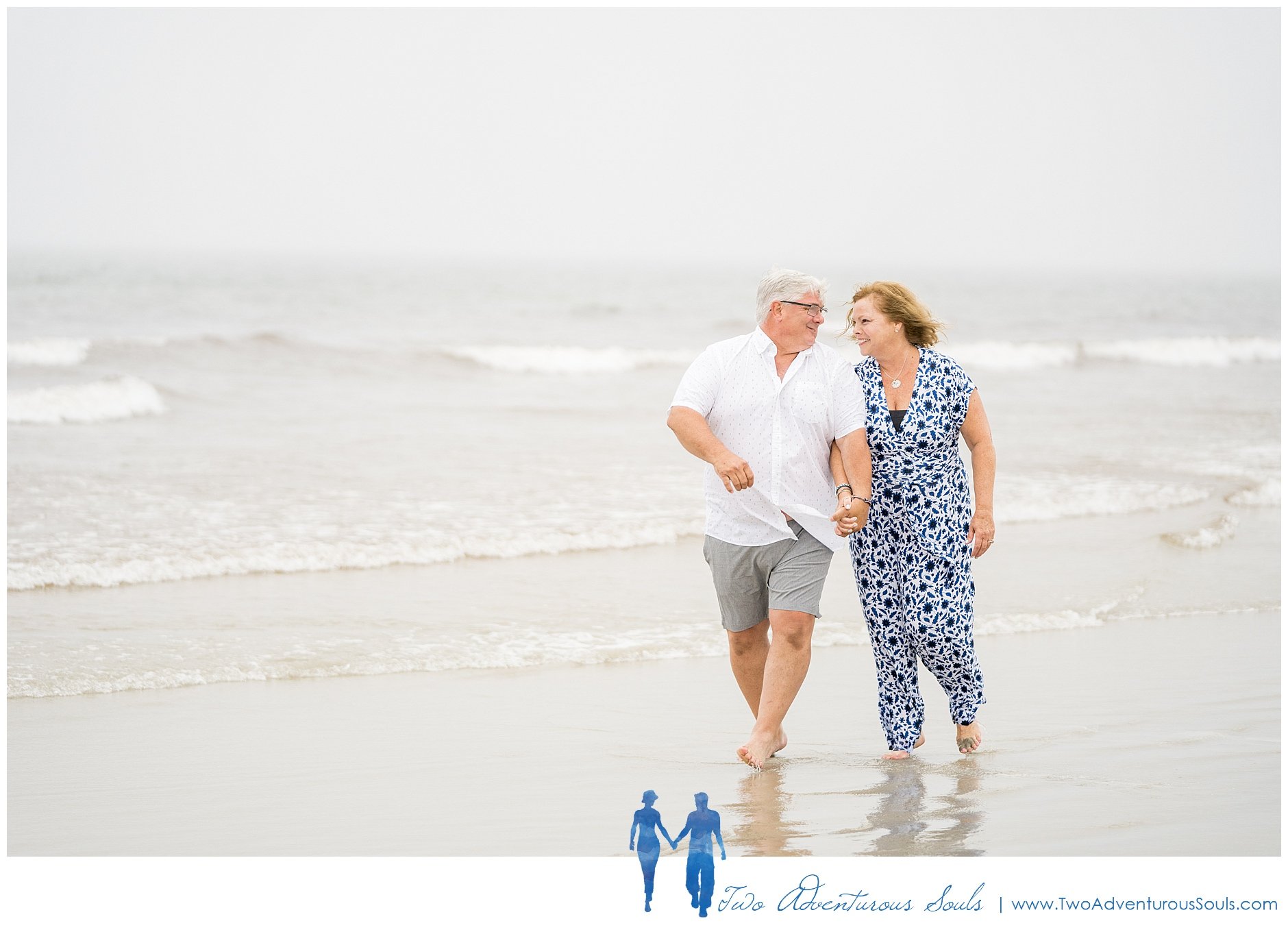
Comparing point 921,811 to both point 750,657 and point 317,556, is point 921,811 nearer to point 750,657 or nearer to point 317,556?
point 750,657

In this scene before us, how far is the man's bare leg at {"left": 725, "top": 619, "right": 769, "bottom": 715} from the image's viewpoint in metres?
4.05

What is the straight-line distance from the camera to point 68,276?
32656mm

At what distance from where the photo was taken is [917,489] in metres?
3.86

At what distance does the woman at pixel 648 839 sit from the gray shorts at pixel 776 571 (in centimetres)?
89

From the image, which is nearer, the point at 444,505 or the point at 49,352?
the point at 444,505

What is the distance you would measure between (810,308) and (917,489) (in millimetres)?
723

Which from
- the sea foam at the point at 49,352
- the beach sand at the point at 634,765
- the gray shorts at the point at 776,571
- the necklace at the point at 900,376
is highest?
the sea foam at the point at 49,352

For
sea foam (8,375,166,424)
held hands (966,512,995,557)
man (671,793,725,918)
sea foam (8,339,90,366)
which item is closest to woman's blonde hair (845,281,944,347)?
held hands (966,512,995,557)

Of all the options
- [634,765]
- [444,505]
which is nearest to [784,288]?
[634,765]

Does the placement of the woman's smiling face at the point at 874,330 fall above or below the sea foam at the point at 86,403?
below

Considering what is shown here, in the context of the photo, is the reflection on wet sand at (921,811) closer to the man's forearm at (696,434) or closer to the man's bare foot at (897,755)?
the man's bare foot at (897,755)

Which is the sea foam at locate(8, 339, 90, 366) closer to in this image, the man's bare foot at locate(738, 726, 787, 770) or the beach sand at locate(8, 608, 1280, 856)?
the beach sand at locate(8, 608, 1280, 856)

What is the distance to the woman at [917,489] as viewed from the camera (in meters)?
3.82

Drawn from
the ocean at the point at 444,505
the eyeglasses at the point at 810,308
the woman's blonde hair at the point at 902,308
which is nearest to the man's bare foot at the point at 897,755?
the woman's blonde hair at the point at 902,308
